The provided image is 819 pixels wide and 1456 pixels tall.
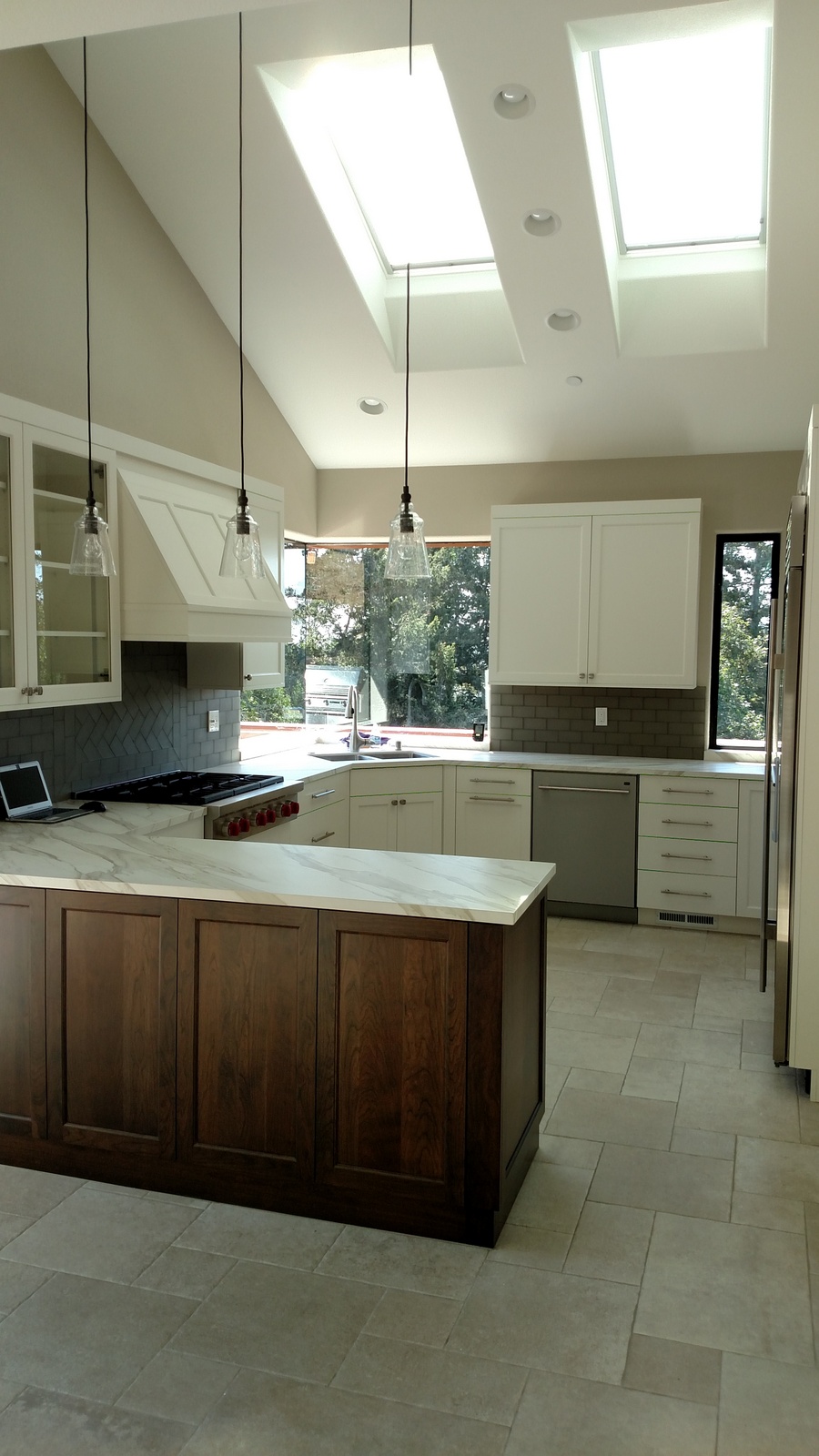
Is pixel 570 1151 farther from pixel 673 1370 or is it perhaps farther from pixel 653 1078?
pixel 673 1370

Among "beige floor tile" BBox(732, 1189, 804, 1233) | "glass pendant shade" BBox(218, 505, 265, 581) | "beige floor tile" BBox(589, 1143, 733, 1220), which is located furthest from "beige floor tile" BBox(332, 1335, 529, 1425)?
"glass pendant shade" BBox(218, 505, 265, 581)

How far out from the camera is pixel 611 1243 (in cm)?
271

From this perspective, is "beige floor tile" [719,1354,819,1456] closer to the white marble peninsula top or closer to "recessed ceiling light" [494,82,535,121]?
the white marble peninsula top

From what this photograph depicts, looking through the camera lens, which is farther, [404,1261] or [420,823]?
[420,823]

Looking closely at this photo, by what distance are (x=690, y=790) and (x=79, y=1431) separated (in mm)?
4270

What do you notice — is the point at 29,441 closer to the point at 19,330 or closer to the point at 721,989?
the point at 19,330

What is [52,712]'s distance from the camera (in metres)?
4.20

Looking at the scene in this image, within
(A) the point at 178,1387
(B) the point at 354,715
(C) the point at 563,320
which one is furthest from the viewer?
(B) the point at 354,715

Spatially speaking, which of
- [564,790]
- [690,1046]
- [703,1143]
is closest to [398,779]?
[564,790]

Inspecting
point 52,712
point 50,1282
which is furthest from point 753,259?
point 50,1282

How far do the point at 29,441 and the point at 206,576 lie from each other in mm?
972

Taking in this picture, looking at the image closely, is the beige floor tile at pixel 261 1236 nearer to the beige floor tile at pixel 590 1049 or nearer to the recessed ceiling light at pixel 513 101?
the beige floor tile at pixel 590 1049

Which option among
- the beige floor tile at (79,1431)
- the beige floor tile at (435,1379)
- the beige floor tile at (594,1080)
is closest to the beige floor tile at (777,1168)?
the beige floor tile at (594,1080)

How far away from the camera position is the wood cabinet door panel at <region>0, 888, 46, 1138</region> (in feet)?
9.67
